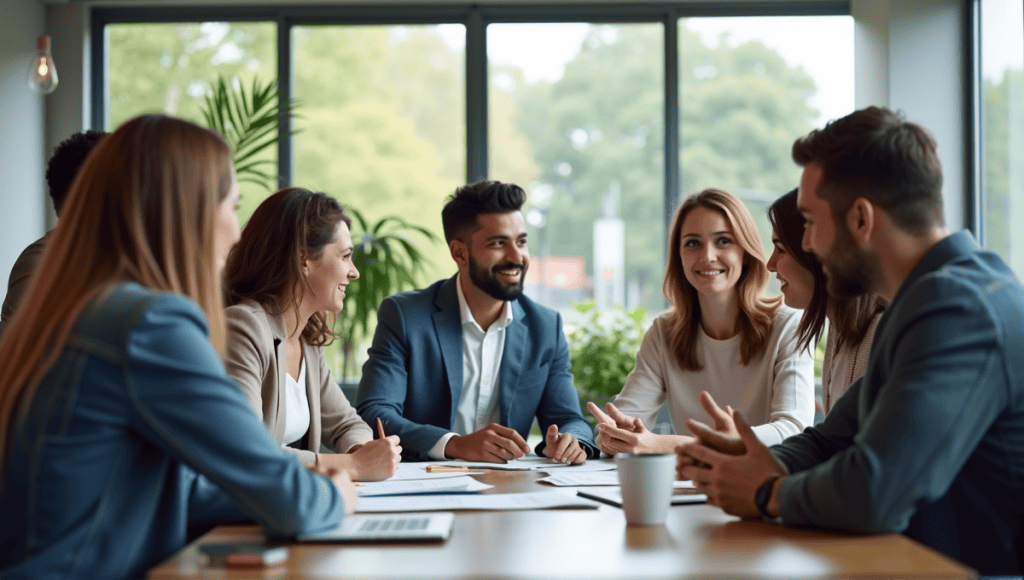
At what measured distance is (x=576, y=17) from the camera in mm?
4770

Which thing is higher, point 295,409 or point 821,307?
point 821,307

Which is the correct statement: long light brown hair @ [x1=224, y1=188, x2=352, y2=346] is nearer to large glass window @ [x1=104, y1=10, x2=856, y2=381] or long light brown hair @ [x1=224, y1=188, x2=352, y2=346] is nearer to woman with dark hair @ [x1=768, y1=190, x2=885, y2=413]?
woman with dark hair @ [x1=768, y1=190, x2=885, y2=413]

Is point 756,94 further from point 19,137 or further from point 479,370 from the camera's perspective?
point 19,137

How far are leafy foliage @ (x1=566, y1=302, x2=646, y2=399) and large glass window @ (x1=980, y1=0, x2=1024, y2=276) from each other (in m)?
1.65

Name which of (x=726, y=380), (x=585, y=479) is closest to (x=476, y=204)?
(x=726, y=380)

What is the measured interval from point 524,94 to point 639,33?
708 millimetres

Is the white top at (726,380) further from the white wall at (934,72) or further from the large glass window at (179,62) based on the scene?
the large glass window at (179,62)

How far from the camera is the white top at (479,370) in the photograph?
9.68 feet

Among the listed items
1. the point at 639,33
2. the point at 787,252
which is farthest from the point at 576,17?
the point at 787,252

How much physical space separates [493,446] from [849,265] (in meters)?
1.05

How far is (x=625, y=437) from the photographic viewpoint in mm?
2184

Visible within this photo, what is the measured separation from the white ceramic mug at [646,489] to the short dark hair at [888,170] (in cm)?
53

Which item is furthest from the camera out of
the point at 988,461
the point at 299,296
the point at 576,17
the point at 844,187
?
the point at 576,17

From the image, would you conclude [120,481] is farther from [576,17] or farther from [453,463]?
[576,17]
